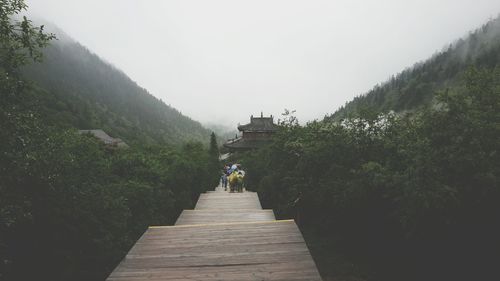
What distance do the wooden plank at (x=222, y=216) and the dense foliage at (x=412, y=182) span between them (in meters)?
3.95

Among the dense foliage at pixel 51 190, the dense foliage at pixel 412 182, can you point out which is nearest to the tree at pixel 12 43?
the dense foliage at pixel 51 190

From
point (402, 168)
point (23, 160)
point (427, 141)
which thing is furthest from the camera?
point (402, 168)

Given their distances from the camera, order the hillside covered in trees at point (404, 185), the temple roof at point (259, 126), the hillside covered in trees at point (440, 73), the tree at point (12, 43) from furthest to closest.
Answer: the hillside covered in trees at point (440, 73), the temple roof at point (259, 126), the hillside covered in trees at point (404, 185), the tree at point (12, 43)

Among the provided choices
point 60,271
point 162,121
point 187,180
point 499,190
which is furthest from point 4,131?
point 162,121

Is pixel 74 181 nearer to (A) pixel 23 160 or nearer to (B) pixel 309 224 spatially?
(A) pixel 23 160

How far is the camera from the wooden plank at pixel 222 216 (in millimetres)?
8680

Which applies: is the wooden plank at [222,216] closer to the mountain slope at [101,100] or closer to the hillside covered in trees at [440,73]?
the hillside covered in trees at [440,73]

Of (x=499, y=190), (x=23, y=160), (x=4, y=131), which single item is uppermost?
(x=4, y=131)

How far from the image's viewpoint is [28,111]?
5.86m

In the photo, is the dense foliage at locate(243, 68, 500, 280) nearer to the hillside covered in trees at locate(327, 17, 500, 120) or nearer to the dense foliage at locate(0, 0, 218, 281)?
the dense foliage at locate(0, 0, 218, 281)

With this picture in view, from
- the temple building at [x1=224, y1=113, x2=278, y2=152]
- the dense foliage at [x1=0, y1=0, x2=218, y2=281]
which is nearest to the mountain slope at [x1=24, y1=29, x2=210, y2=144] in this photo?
the temple building at [x1=224, y1=113, x2=278, y2=152]

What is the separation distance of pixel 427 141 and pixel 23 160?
941cm

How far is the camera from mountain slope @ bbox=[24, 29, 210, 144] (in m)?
110

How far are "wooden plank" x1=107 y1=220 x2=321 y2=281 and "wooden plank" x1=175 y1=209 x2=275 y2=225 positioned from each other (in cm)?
243
